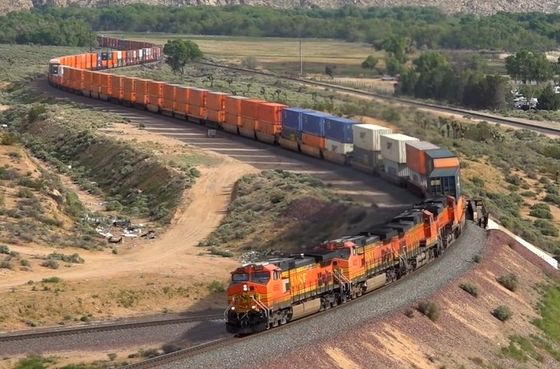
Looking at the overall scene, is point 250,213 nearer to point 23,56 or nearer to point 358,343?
point 358,343

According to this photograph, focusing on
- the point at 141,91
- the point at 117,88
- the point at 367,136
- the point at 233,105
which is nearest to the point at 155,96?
→ the point at 141,91

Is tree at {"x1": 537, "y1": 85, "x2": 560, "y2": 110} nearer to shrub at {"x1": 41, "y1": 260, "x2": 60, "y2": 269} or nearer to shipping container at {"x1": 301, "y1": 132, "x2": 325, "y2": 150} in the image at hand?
shipping container at {"x1": 301, "y1": 132, "x2": 325, "y2": 150}

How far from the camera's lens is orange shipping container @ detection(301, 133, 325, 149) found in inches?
2835

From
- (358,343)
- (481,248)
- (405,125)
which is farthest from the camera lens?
(405,125)

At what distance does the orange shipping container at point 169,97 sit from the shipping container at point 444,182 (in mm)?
44083

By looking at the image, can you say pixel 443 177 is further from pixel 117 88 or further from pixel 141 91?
pixel 117 88

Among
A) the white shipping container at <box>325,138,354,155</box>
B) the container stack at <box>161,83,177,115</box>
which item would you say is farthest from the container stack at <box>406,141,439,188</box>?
the container stack at <box>161,83,177,115</box>

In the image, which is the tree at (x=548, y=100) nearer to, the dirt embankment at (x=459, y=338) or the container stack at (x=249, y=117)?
the container stack at (x=249, y=117)

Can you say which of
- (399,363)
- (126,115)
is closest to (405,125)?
(126,115)

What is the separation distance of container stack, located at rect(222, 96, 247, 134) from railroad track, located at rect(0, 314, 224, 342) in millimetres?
45963

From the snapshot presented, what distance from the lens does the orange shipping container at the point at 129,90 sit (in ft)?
341

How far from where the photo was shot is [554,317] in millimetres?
45625

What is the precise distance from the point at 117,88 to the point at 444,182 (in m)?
58.3

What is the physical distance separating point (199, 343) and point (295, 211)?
75.4 feet
